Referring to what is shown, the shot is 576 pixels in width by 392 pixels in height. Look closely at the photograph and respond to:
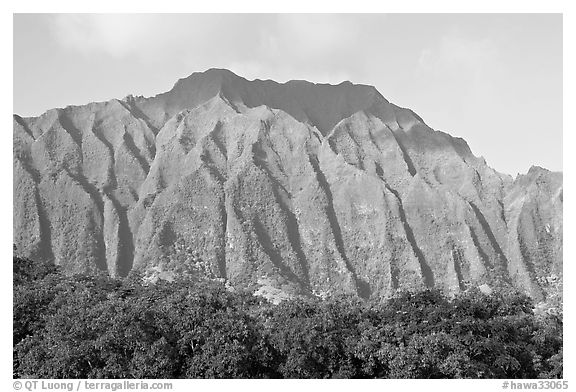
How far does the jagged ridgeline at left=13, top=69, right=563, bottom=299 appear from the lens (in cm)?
15550

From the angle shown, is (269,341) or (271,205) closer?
(269,341)

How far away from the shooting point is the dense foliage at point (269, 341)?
3325 centimetres

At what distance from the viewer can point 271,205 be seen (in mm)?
166875

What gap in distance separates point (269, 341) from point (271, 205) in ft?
425

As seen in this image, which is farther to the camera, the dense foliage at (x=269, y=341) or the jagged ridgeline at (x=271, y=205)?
the jagged ridgeline at (x=271, y=205)

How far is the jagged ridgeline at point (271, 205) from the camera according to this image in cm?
15550

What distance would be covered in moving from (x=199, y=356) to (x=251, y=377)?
3.41 metres

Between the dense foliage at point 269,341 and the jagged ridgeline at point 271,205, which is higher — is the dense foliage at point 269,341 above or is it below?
below

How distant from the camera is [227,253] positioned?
515 feet

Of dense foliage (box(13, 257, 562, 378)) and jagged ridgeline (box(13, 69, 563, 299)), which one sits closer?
dense foliage (box(13, 257, 562, 378))

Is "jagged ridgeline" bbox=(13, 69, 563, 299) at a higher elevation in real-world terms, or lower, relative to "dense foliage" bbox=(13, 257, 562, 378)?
higher

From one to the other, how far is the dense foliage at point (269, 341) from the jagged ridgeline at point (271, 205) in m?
102

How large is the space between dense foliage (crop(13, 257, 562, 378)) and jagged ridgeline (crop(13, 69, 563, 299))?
102 m

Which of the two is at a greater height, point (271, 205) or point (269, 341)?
point (271, 205)
